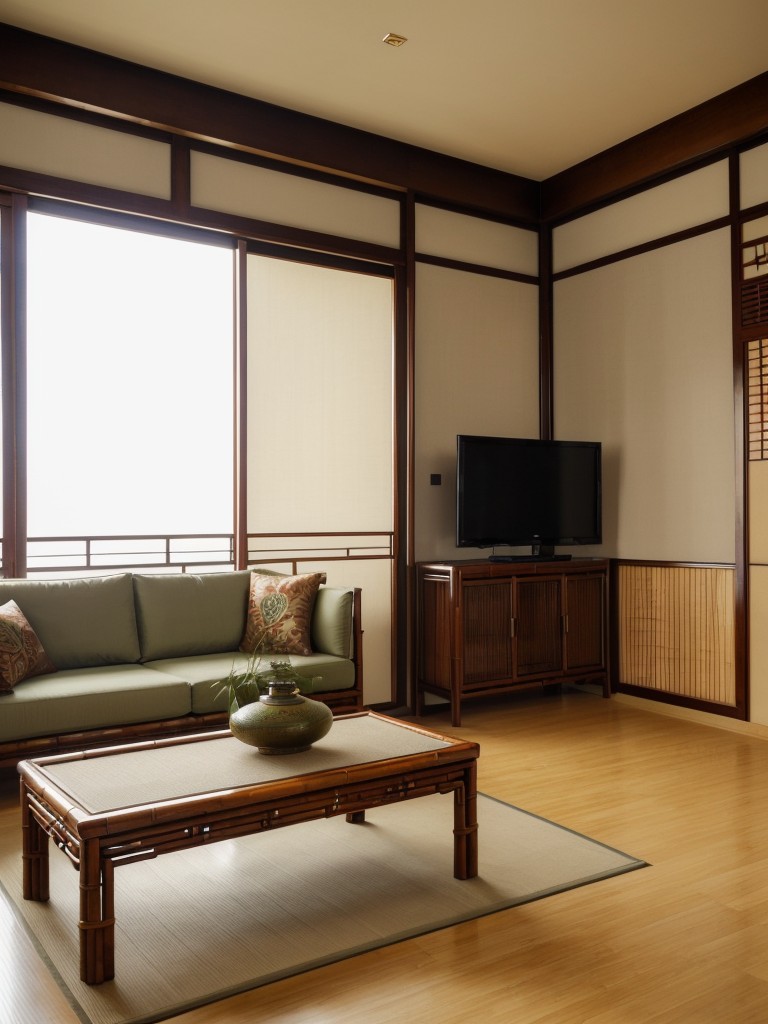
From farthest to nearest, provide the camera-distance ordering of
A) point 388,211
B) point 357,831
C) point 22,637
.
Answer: point 388,211 → point 22,637 → point 357,831

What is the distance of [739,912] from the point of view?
90.9 inches

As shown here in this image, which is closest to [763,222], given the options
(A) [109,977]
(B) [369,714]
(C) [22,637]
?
(B) [369,714]

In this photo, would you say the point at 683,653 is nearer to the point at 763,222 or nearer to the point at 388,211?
the point at 763,222

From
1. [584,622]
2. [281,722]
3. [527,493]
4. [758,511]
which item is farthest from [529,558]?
[281,722]

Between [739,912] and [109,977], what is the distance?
1.65 metres

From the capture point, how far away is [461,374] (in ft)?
16.9

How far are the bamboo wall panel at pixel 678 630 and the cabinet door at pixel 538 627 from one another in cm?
45

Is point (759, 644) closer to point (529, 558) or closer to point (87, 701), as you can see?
point (529, 558)

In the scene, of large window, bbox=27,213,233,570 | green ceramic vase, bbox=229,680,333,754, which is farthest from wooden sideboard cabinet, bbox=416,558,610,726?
green ceramic vase, bbox=229,680,333,754

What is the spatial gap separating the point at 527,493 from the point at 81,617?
2604 mm

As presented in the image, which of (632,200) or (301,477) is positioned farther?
(632,200)

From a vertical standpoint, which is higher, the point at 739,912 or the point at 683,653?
the point at 683,653

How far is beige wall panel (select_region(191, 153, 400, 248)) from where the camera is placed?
4.30 meters

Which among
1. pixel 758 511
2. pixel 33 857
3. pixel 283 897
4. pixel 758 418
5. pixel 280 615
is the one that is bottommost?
pixel 283 897
